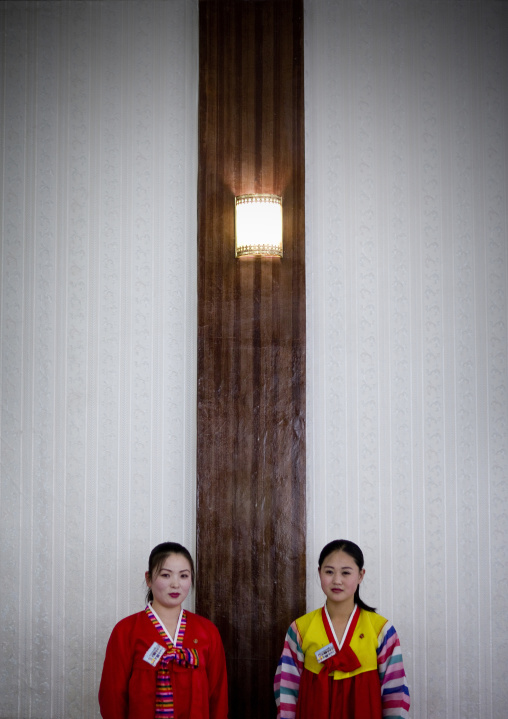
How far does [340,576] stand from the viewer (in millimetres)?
2268

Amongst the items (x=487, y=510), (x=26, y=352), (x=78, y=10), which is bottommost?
(x=487, y=510)

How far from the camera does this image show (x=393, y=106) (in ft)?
9.48

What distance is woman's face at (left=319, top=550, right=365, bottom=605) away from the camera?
2.26 metres

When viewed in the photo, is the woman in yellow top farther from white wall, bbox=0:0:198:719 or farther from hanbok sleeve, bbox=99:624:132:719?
white wall, bbox=0:0:198:719

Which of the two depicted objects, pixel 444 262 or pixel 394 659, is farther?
pixel 444 262

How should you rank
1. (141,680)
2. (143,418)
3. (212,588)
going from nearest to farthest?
(141,680) → (212,588) → (143,418)

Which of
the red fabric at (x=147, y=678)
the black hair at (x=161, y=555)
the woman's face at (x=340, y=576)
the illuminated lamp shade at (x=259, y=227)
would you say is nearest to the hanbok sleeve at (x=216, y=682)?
the red fabric at (x=147, y=678)

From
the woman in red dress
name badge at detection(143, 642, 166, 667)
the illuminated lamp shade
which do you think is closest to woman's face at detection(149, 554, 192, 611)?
the woman in red dress

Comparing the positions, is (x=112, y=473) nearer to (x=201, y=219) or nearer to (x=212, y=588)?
(x=212, y=588)

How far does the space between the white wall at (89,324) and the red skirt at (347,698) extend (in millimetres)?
811

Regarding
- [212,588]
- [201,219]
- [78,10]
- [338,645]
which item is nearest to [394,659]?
[338,645]

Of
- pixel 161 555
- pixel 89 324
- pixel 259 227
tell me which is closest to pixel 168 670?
pixel 161 555

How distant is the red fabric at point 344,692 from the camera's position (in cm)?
219

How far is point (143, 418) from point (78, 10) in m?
1.78
